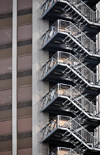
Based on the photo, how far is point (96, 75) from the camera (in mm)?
58625

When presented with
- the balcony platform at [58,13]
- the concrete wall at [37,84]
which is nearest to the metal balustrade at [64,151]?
the concrete wall at [37,84]

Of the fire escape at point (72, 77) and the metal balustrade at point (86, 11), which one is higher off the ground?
the metal balustrade at point (86, 11)

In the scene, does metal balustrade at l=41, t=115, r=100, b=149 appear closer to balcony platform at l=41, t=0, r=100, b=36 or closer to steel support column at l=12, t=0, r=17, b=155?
steel support column at l=12, t=0, r=17, b=155

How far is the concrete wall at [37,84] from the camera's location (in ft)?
193

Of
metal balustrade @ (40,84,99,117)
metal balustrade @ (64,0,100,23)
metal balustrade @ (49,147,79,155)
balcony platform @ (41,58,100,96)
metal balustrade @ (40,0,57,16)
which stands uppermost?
metal balustrade @ (40,0,57,16)

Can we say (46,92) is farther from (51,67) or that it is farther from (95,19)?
(95,19)

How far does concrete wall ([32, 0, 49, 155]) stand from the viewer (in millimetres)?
58812

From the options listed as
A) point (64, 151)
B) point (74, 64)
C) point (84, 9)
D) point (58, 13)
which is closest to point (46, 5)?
point (58, 13)

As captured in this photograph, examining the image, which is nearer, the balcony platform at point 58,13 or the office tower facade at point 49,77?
the office tower facade at point 49,77

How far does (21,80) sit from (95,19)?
9.25 m

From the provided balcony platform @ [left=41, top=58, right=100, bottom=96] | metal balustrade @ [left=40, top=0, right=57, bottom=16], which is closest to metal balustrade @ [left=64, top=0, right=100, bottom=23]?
metal balustrade @ [left=40, top=0, right=57, bottom=16]

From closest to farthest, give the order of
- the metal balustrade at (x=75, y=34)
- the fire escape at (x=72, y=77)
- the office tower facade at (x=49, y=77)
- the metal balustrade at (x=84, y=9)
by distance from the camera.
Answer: the fire escape at (x=72, y=77), the office tower facade at (x=49, y=77), the metal balustrade at (x=75, y=34), the metal balustrade at (x=84, y=9)

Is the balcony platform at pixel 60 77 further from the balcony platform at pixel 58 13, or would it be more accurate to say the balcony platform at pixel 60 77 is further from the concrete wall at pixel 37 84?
the balcony platform at pixel 58 13

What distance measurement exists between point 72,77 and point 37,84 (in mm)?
4113
